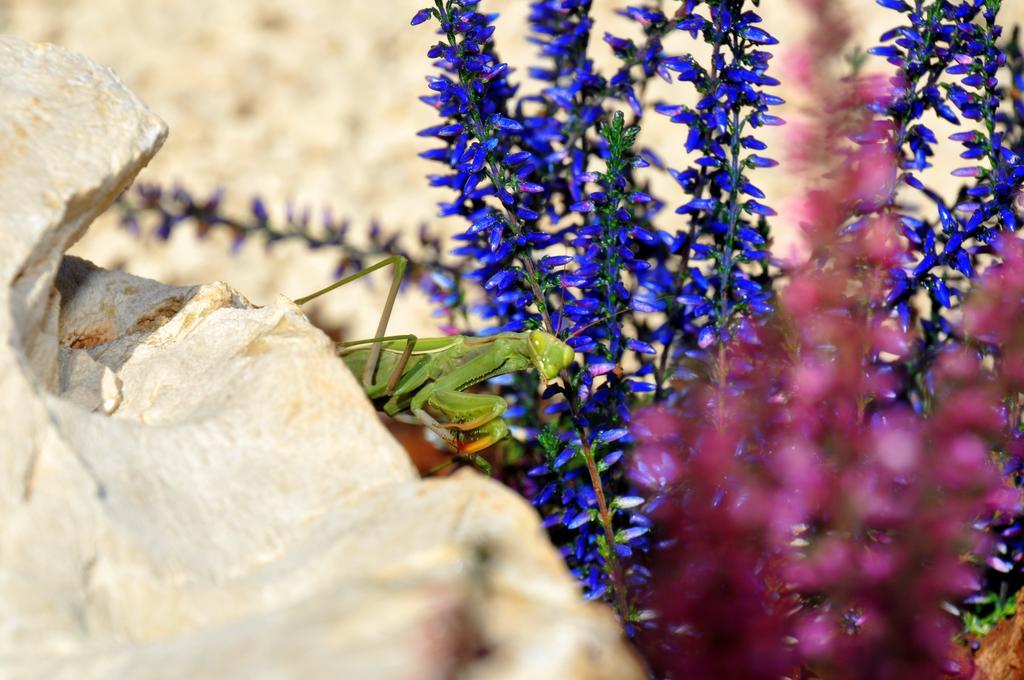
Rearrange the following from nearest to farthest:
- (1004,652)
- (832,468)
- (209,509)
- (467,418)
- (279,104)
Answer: (209,509) < (832,468) < (467,418) < (1004,652) < (279,104)

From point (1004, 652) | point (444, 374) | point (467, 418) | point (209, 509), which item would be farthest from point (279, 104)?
point (1004, 652)

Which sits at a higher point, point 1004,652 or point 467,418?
point 467,418

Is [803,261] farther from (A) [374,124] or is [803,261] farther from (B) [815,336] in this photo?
(A) [374,124]

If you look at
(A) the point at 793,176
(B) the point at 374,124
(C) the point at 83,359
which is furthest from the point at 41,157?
(B) the point at 374,124

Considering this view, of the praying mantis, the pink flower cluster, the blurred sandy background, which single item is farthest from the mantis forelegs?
the blurred sandy background

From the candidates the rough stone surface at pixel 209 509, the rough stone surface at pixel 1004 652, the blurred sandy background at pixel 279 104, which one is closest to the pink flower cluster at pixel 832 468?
the rough stone surface at pixel 1004 652

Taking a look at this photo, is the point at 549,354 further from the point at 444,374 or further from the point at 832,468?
the point at 832,468

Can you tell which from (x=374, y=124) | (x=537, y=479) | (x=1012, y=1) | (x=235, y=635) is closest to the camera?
(x=235, y=635)
